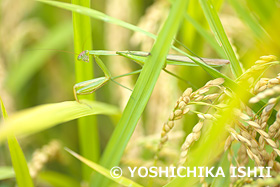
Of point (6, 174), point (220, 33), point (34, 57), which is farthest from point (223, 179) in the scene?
point (34, 57)

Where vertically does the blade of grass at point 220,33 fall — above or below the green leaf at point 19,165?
above

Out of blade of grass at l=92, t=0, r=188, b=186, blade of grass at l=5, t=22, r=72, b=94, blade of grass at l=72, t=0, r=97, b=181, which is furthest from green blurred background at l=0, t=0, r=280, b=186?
blade of grass at l=92, t=0, r=188, b=186

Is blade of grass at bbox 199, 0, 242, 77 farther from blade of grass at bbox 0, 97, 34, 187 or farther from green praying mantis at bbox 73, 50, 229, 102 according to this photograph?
blade of grass at bbox 0, 97, 34, 187

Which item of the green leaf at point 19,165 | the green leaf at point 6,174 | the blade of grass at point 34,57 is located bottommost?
the green leaf at point 6,174

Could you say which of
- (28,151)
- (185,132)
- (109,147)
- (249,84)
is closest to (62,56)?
(28,151)

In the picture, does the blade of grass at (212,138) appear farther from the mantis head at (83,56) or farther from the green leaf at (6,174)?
the green leaf at (6,174)

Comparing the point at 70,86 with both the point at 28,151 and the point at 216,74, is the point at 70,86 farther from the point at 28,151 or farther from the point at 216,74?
the point at 216,74

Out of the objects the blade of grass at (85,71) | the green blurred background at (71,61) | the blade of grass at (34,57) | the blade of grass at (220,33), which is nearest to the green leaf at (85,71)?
the blade of grass at (85,71)
